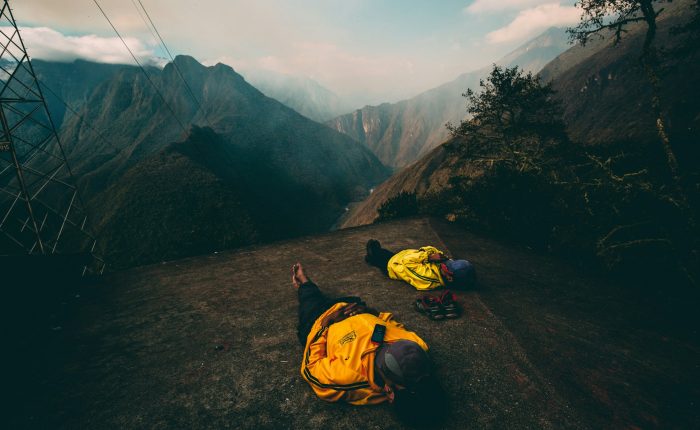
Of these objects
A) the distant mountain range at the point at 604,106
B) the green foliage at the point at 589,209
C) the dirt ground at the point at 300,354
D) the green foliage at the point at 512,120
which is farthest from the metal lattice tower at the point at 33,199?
the distant mountain range at the point at 604,106

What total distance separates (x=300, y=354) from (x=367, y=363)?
1.42m

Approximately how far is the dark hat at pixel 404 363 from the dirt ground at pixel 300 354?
684 mm

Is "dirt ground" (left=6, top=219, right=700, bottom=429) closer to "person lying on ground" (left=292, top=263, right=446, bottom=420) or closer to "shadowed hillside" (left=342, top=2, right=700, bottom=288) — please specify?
"person lying on ground" (left=292, top=263, right=446, bottom=420)

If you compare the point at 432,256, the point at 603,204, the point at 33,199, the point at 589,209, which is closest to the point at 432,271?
the point at 432,256

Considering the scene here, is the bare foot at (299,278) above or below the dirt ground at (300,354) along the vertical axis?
above

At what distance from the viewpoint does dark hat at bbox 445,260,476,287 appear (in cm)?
566

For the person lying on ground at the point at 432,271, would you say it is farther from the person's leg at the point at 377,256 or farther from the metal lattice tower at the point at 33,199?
the metal lattice tower at the point at 33,199

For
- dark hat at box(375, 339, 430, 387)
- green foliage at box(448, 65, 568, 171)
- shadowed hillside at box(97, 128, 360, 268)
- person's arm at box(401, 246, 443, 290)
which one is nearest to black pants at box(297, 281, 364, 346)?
dark hat at box(375, 339, 430, 387)

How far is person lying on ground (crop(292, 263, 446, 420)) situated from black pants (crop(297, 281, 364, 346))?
12 cm

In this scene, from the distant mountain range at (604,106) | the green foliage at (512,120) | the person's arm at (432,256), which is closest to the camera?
the person's arm at (432,256)

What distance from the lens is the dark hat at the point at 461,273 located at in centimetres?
566

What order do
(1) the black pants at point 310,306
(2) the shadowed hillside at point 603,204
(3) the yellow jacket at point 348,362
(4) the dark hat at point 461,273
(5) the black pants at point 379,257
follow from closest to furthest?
(3) the yellow jacket at point 348,362 → (1) the black pants at point 310,306 → (4) the dark hat at point 461,273 → (5) the black pants at point 379,257 → (2) the shadowed hillside at point 603,204

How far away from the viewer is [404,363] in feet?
9.53

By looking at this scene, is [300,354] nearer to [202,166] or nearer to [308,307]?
[308,307]
